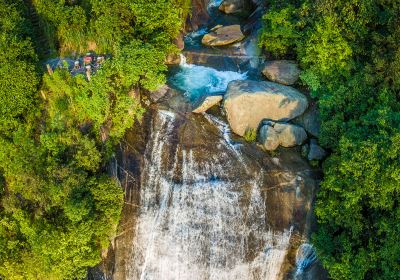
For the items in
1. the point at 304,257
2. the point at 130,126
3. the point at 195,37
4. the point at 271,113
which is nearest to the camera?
the point at 304,257

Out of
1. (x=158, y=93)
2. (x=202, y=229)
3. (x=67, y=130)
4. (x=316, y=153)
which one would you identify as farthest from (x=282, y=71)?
(x=67, y=130)

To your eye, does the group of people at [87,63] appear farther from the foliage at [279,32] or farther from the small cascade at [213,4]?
the small cascade at [213,4]

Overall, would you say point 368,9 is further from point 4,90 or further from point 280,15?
point 4,90

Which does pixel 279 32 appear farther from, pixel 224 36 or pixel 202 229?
pixel 202 229

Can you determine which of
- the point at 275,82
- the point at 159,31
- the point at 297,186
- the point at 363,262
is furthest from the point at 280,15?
the point at 363,262

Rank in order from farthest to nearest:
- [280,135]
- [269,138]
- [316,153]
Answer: [280,135] < [269,138] < [316,153]

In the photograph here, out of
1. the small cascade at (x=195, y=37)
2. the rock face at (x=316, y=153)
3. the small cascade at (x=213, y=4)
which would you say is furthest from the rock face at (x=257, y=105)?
the small cascade at (x=213, y=4)

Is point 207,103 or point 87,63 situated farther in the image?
point 87,63
